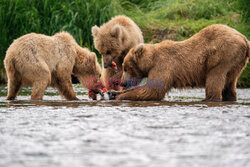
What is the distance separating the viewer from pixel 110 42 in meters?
7.15

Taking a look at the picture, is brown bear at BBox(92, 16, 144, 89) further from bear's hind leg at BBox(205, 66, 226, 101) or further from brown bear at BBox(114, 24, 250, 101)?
bear's hind leg at BBox(205, 66, 226, 101)

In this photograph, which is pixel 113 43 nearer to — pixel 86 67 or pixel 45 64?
pixel 86 67

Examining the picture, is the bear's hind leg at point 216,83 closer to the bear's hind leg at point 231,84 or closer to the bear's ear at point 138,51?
the bear's hind leg at point 231,84

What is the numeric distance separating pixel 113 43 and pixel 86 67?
2.12 ft

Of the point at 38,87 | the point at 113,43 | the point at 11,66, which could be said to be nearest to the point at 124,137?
the point at 38,87

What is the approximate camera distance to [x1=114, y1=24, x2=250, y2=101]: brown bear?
598 centimetres

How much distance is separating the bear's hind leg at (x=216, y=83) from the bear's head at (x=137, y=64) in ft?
3.00

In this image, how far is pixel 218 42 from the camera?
6008 millimetres

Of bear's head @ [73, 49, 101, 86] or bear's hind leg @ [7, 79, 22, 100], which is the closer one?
bear's hind leg @ [7, 79, 22, 100]

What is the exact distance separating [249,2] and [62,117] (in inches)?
291

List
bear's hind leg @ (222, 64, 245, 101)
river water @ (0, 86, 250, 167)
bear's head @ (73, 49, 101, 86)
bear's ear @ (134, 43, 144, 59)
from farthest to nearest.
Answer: bear's head @ (73, 49, 101, 86) → bear's ear @ (134, 43, 144, 59) → bear's hind leg @ (222, 64, 245, 101) → river water @ (0, 86, 250, 167)

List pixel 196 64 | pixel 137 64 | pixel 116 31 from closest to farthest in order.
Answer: pixel 196 64
pixel 137 64
pixel 116 31

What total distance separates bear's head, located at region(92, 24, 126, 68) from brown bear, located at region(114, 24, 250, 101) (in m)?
0.71

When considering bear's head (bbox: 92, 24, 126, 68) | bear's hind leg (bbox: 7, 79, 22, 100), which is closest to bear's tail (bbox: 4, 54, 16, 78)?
Result: bear's hind leg (bbox: 7, 79, 22, 100)
